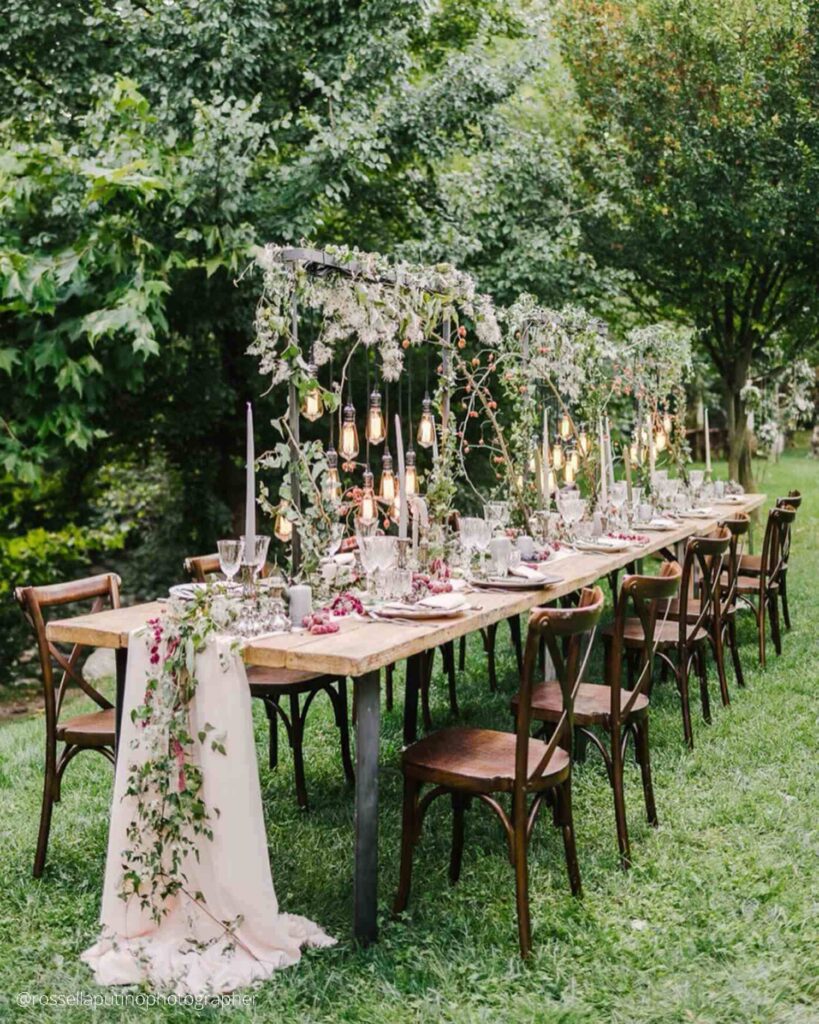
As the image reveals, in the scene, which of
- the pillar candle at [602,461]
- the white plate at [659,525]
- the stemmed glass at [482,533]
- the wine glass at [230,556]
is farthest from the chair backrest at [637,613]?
the white plate at [659,525]

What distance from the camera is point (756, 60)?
1091 cm

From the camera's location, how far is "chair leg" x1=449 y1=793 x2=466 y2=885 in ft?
11.5

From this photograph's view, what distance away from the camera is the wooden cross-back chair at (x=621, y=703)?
11.8 ft

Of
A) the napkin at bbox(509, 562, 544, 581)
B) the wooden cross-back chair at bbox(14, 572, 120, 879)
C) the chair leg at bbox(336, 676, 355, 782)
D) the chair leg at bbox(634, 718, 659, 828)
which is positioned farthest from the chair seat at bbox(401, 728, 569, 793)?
the wooden cross-back chair at bbox(14, 572, 120, 879)

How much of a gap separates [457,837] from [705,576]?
2.29 meters

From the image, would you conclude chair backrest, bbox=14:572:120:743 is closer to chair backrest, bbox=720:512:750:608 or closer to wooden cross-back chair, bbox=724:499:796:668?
chair backrest, bbox=720:512:750:608

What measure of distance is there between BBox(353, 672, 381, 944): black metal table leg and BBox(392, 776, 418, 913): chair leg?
0.18 m

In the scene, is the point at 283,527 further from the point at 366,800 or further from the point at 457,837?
the point at 457,837

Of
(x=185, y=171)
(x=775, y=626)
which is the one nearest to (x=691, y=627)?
(x=775, y=626)

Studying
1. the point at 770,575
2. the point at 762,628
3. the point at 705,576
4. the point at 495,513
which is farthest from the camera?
the point at 770,575

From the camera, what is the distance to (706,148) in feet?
35.6

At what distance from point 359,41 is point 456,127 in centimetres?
123

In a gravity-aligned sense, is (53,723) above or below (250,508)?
below

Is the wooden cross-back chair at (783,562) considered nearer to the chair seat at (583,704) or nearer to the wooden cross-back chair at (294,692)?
the chair seat at (583,704)
